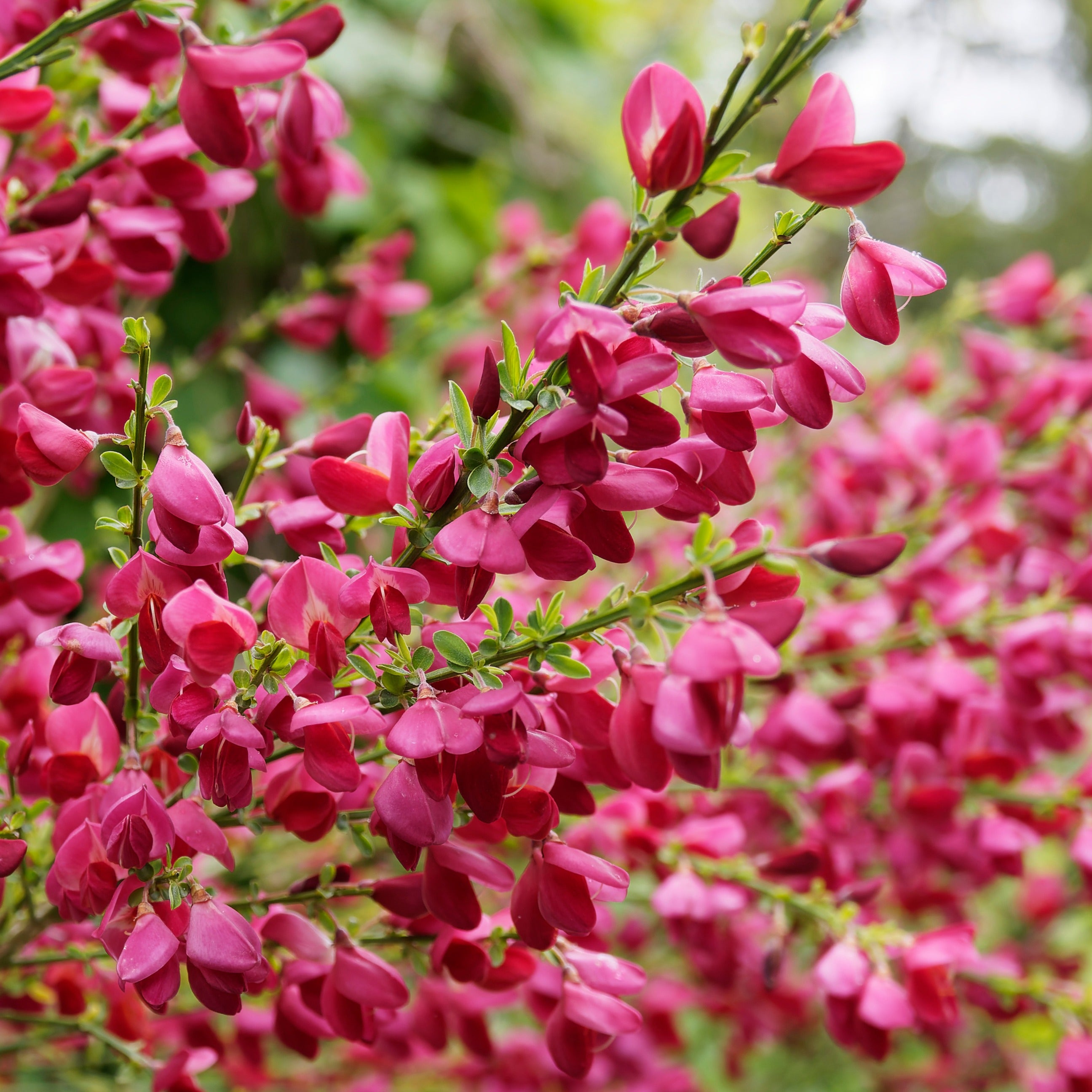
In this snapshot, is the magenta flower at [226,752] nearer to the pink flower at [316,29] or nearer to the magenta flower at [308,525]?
the magenta flower at [308,525]

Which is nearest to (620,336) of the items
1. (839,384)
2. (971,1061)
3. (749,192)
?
(839,384)

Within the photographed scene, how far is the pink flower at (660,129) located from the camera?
1.14 ft

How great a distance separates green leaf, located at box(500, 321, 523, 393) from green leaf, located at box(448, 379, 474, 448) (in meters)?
0.02

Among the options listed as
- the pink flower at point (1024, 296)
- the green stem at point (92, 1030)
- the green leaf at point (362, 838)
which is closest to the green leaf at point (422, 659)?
the green leaf at point (362, 838)

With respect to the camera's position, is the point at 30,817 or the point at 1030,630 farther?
the point at 1030,630

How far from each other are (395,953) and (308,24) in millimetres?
549

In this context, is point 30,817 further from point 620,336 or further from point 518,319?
point 518,319

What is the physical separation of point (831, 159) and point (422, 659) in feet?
0.79

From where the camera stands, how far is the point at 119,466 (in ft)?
1.32

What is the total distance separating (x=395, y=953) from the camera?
0.64 m

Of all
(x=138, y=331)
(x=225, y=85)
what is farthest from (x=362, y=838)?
(x=225, y=85)

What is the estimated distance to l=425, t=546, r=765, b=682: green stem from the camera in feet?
1.16

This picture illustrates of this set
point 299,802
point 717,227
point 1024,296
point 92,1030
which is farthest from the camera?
point 1024,296

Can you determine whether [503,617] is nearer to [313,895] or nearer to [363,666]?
[363,666]
